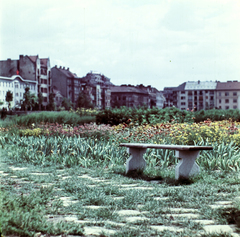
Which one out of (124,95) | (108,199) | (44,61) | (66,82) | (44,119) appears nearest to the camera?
(108,199)

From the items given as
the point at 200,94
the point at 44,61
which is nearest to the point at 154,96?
the point at 200,94

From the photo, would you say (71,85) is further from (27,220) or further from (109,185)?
(27,220)

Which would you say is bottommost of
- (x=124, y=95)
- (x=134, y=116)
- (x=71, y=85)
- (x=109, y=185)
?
(x=109, y=185)

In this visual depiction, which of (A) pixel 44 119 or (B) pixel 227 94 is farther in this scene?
(B) pixel 227 94

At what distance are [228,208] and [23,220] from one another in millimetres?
2364

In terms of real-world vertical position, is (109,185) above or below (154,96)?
below

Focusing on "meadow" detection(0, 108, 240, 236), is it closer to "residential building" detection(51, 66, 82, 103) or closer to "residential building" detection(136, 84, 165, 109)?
"residential building" detection(51, 66, 82, 103)

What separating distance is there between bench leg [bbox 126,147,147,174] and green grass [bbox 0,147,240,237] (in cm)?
20

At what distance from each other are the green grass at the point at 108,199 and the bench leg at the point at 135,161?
197 mm

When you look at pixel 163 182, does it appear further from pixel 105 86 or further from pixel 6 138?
pixel 105 86

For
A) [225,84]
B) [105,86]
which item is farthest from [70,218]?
[225,84]

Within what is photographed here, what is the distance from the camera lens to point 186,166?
21.5 feet

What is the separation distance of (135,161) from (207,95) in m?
116

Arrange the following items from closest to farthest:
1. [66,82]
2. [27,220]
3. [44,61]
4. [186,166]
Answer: [27,220], [186,166], [44,61], [66,82]
